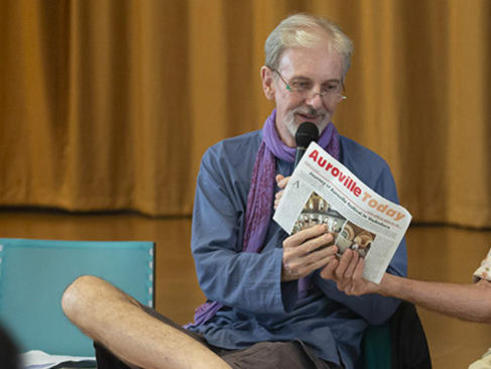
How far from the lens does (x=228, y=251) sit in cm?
180

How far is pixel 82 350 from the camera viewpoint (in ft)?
7.18

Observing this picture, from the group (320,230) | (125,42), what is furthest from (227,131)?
(320,230)

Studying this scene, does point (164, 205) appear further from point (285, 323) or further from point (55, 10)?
point (285, 323)

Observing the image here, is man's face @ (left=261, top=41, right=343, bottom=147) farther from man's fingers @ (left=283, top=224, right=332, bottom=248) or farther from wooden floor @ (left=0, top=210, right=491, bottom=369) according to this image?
wooden floor @ (left=0, top=210, right=491, bottom=369)

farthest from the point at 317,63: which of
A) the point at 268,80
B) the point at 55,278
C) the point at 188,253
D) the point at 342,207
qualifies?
the point at 188,253

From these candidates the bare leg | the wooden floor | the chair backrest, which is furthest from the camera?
the wooden floor

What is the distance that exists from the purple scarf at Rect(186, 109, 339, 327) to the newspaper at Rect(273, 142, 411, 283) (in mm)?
238

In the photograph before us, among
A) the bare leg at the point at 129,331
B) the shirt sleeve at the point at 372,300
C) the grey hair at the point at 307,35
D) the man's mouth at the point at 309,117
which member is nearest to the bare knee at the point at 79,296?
the bare leg at the point at 129,331

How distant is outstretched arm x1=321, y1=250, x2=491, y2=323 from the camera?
170 cm

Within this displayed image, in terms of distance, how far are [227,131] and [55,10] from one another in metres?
1.82

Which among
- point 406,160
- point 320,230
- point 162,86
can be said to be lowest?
point 406,160

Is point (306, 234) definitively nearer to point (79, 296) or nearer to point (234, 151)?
point (234, 151)

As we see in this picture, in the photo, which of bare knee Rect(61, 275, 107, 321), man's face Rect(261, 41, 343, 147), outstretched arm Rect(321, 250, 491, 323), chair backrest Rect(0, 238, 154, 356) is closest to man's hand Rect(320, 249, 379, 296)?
outstretched arm Rect(321, 250, 491, 323)

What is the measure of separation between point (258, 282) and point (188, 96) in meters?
4.33
